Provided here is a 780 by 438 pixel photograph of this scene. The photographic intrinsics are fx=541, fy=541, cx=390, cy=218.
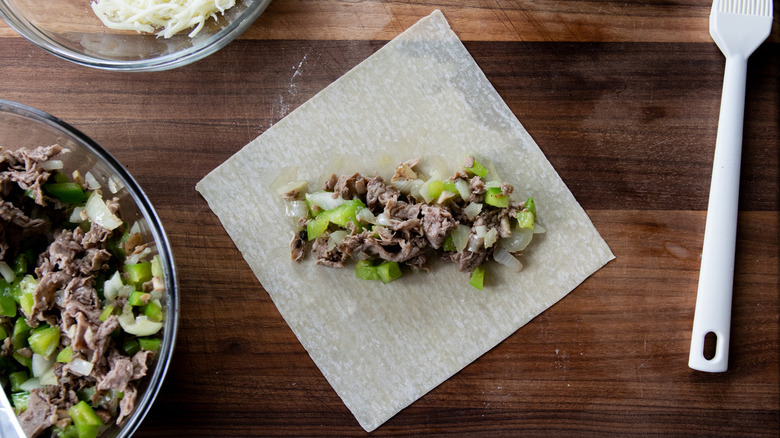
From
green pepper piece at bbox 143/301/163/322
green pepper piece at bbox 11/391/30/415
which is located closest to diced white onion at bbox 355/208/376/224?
green pepper piece at bbox 143/301/163/322

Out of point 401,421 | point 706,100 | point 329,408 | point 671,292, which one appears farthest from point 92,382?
point 706,100

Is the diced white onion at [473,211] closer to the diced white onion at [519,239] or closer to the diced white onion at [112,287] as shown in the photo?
the diced white onion at [519,239]

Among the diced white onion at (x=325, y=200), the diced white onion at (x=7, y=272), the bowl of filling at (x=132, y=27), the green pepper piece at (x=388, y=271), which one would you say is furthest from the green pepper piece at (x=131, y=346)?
the bowl of filling at (x=132, y=27)

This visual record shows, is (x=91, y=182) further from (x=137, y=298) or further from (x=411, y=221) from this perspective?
(x=411, y=221)

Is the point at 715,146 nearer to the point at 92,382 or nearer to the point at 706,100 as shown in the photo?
the point at 706,100

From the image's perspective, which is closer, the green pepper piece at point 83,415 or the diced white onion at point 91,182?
the green pepper piece at point 83,415

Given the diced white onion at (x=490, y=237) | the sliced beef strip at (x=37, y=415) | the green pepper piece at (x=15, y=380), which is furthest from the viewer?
the diced white onion at (x=490, y=237)

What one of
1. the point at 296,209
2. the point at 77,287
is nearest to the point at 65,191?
the point at 77,287
